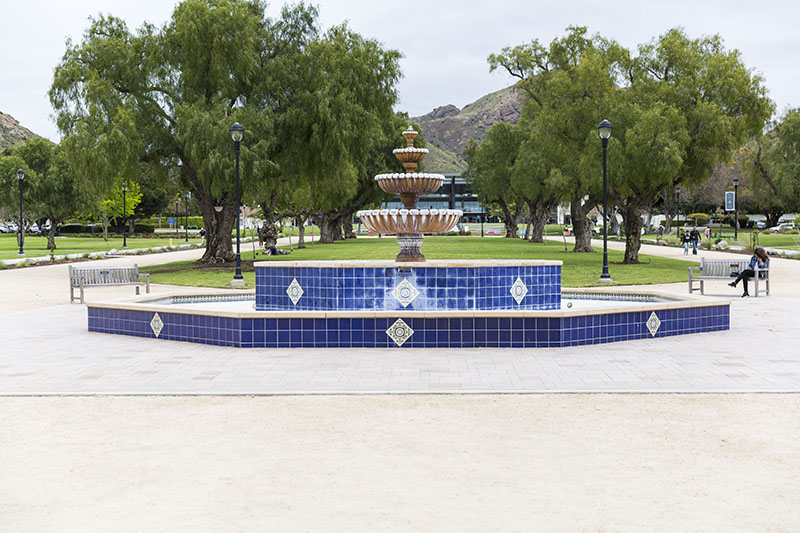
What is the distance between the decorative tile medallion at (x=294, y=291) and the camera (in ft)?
38.4

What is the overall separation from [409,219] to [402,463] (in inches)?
311

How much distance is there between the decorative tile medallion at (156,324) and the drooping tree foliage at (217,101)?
1436cm

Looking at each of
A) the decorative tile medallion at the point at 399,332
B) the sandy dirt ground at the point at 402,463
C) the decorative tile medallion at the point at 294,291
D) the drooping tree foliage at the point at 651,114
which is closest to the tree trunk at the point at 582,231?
the drooping tree foliage at the point at 651,114

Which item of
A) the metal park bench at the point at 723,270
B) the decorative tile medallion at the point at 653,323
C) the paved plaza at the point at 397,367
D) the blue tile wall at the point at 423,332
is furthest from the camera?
the metal park bench at the point at 723,270

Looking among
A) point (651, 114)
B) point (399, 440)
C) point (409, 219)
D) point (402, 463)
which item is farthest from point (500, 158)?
point (402, 463)

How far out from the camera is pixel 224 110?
26.4 meters

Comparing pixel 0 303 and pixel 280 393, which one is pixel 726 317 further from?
pixel 0 303

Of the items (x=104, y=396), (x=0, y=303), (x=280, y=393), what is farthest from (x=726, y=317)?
(x=0, y=303)

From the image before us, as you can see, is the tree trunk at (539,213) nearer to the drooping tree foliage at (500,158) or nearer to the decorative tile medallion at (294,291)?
the drooping tree foliage at (500,158)

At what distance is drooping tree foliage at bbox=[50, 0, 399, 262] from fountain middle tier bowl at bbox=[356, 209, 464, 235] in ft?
43.6

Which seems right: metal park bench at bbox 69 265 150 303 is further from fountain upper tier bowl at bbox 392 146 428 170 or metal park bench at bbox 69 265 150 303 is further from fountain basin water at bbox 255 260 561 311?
fountain basin water at bbox 255 260 561 311

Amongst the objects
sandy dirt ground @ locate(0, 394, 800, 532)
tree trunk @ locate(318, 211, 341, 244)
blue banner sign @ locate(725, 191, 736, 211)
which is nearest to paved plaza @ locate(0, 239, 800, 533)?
sandy dirt ground @ locate(0, 394, 800, 532)

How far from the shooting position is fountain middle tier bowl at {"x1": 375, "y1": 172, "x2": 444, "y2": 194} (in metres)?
13.7

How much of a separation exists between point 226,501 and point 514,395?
359cm
